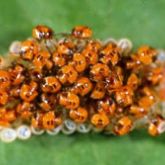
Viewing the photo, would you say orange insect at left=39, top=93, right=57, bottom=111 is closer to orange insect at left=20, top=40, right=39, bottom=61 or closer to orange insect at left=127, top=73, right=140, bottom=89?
orange insect at left=20, top=40, right=39, bottom=61

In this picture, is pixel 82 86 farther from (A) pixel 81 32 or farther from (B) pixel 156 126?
(B) pixel 156 126

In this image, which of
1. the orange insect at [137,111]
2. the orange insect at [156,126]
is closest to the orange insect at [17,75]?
the orange insect at [137,111]

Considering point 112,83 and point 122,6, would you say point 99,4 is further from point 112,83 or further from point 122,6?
point 112,83

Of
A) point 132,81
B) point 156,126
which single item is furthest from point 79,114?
point 156,126

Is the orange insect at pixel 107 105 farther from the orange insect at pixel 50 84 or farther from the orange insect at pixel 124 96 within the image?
the orange insect at pixel 50 84

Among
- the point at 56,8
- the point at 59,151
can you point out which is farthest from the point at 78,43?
the point at 59,151
